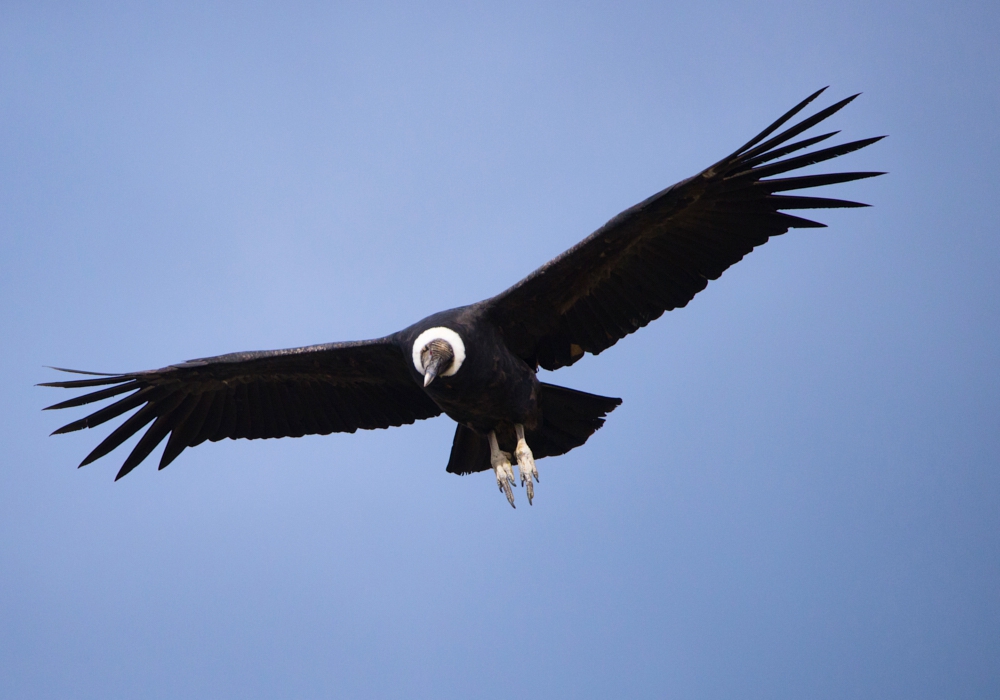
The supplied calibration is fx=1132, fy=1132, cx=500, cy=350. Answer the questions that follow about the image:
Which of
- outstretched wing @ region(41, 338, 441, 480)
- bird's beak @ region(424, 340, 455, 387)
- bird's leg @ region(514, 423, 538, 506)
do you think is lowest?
bird's leg @ region(514, 423, 538, 506)

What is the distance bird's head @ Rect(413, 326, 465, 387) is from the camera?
8555 mm

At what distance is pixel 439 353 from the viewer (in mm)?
8570

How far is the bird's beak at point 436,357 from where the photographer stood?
8.53 meters

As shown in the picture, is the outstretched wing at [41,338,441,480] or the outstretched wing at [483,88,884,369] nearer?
the outstretched wing at [483,88,884,369]

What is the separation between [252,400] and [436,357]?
8.55ft

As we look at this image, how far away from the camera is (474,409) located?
30.0 ft

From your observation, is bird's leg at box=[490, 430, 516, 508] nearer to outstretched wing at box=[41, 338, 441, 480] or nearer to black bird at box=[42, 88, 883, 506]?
black bird at box=[42, 88, 883, 506]

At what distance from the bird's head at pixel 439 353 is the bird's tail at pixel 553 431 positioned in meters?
1.08

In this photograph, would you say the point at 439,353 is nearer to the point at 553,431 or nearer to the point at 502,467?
the point at 502,467

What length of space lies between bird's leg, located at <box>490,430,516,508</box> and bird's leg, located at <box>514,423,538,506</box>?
0.13 meters

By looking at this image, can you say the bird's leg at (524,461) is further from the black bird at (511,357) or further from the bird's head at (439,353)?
the bird's head at (439,353)

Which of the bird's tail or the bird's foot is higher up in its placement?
the bird's tail

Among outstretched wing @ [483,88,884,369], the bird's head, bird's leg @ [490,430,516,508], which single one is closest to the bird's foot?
bird's leg @ [490,430,516,508]

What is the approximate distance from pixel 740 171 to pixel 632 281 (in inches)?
49.6
